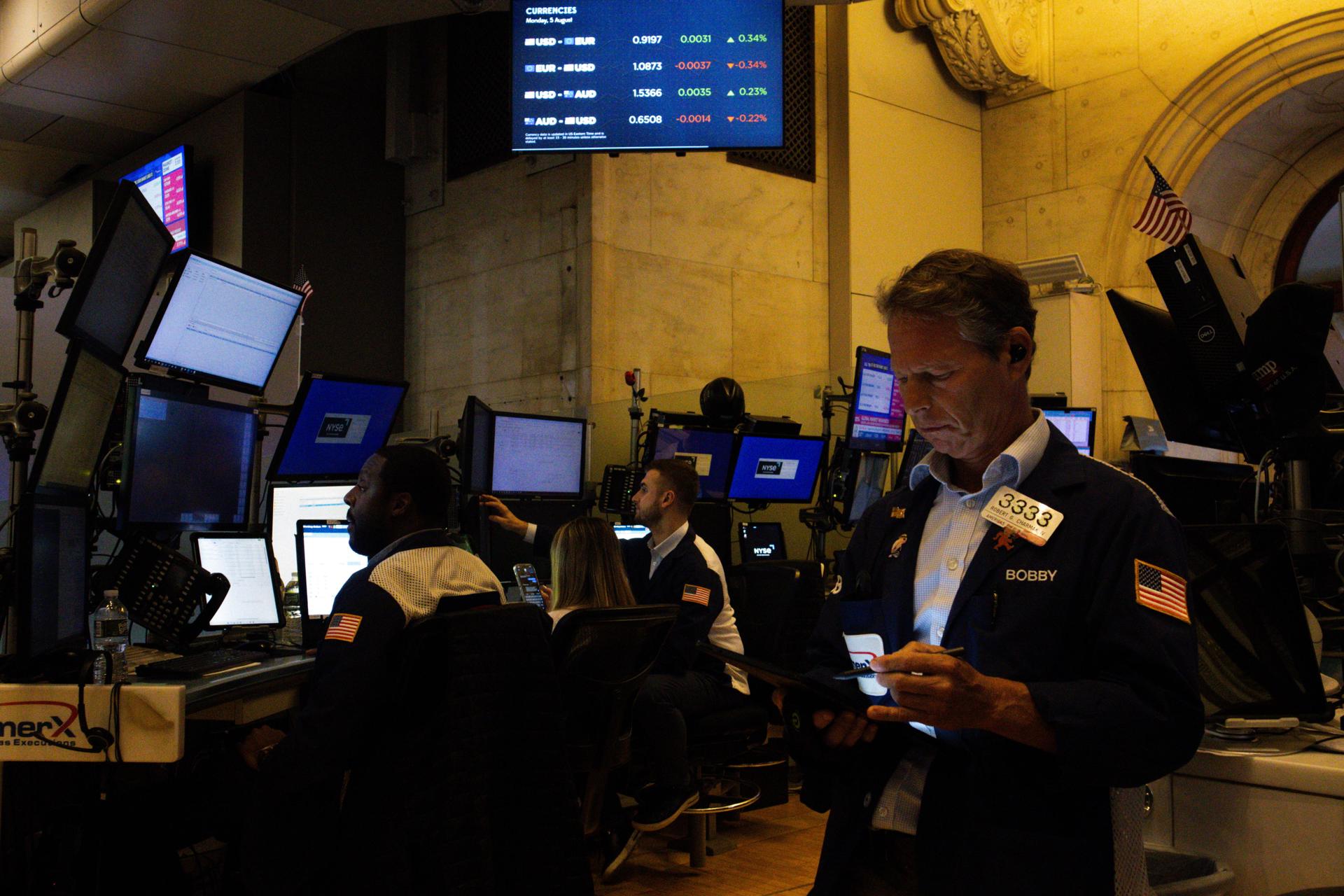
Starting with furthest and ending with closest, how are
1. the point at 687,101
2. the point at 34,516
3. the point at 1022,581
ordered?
the point at 687,101
the point at 34,516
the point at 1022,581

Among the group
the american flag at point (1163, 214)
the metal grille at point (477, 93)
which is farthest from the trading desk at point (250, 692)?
the metal grille at point (477, 93)

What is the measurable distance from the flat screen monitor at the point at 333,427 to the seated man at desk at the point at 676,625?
2.03ft

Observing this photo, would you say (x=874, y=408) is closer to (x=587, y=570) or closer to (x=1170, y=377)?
(x=587, y=570)

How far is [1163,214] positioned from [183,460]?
11.5ft

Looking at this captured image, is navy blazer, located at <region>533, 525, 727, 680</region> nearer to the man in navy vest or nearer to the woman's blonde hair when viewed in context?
the woman's blonde hair

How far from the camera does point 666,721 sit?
3.42 meters

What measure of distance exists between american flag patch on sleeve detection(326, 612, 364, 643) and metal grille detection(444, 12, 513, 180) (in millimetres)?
5723

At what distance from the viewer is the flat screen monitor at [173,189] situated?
287 inches

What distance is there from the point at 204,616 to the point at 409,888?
3.26 ft

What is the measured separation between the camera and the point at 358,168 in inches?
308

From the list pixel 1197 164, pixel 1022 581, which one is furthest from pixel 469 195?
pixel 1022 581

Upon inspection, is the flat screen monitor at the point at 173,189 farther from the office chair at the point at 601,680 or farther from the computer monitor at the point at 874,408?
the office chair at the point at 601,680

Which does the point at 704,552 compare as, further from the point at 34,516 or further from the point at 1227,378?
the point at 34,516

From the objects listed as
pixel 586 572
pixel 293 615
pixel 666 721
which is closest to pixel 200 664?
pixel 293 615
